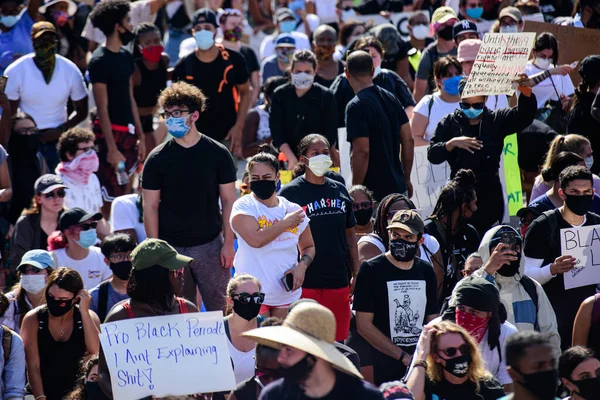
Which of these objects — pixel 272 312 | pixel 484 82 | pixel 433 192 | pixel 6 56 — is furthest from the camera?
pixel 6 56

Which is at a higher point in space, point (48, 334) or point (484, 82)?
point (484, 82)

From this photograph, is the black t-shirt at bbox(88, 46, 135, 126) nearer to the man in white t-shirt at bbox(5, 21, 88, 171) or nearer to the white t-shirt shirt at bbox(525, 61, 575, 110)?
the man in white t-shirt at bbox(5, 21, 88, 171)

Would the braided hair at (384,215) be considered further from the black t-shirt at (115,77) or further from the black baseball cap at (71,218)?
the black t-shirt at (115,77)

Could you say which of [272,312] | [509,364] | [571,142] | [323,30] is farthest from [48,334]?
[323,30]

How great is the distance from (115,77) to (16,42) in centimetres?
228

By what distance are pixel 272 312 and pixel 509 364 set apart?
2.77 meters

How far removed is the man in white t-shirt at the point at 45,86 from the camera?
431 inches

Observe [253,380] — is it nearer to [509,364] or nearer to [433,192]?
[509,364]

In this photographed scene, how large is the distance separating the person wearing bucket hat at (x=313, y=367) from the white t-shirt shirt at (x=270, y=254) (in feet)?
8.47

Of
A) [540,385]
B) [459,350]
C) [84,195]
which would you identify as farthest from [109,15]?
[540,385]

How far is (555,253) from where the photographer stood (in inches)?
301

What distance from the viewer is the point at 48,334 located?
712cm

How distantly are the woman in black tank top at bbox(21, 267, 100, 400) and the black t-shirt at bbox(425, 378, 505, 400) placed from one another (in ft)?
7.68

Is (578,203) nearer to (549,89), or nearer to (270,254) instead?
(270,254)
